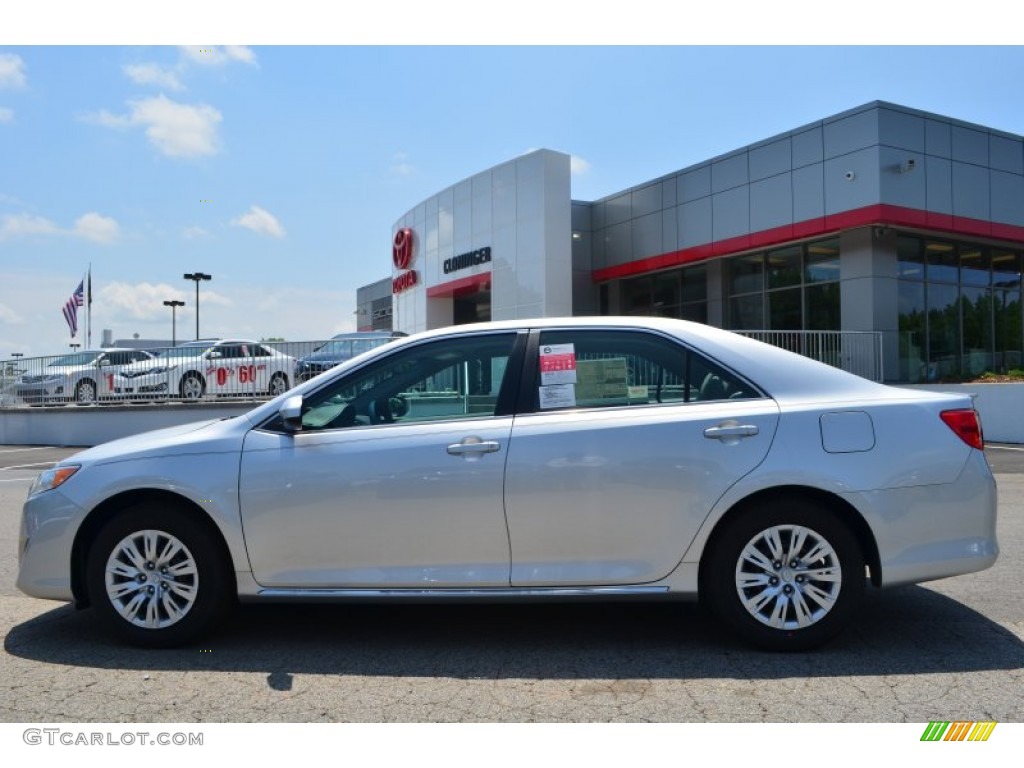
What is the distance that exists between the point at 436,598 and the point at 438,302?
85.1 ft

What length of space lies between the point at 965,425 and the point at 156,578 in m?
4.17

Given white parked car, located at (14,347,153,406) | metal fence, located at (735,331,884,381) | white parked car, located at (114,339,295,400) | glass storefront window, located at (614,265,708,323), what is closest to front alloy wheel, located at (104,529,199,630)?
white parked car, located at (114,339,295,400)

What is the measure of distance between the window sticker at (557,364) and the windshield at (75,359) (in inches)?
705

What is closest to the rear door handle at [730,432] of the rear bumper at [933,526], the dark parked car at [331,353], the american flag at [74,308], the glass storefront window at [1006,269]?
the rear bumper at [933,526]

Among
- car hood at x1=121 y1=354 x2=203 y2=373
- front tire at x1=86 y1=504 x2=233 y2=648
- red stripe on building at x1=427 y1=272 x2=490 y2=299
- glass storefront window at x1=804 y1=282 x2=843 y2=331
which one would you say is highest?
red stripe on building at x1=427 y1=272 x2=490 y2=299

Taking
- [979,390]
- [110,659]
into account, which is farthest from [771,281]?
[110,659]

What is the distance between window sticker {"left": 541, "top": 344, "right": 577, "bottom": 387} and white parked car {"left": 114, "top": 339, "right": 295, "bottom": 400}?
1394 centimetres

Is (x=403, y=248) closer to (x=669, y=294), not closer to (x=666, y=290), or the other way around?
(x=666, y=290)

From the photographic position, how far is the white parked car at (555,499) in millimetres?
→ 3852

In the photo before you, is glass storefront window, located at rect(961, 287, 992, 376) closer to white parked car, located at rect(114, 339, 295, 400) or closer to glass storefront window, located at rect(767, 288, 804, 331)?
glass storefront window, located at rect(767, 288, 804, 331)

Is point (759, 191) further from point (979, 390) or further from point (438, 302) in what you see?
point (438, 302)

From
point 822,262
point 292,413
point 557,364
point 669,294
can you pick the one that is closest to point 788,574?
point 557,364

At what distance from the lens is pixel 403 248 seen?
31.3m

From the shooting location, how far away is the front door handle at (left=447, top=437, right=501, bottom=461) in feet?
12.8
